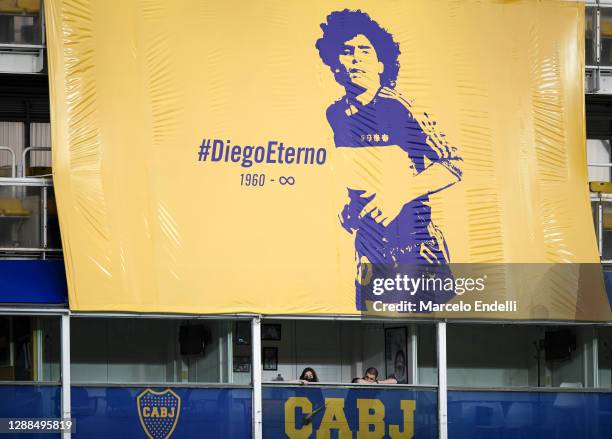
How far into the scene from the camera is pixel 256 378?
1816cm

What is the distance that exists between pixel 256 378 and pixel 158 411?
57.5 inches

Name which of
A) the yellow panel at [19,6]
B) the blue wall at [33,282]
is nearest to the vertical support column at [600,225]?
the blue wall at [33,282]

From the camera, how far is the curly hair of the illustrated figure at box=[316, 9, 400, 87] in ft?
63.8

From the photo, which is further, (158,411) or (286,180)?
(286,180)

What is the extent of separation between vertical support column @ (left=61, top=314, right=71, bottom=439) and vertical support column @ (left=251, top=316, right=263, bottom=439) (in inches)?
103

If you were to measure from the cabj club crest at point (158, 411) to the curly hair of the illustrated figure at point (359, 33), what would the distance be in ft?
18.5

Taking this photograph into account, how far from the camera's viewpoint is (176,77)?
739 inches

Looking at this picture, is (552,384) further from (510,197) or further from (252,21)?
(252,21)

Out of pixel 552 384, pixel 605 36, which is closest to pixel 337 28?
pixel 605 36

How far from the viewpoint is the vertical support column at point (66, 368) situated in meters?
17.7

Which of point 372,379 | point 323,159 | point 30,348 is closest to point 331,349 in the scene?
point 372,379

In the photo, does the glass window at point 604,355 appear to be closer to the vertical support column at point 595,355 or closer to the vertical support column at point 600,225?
the vertical support column at point 595,355

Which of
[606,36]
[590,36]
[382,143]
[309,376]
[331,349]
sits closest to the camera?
[309,376]

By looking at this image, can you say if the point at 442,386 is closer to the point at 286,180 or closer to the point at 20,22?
the point at 286,180
